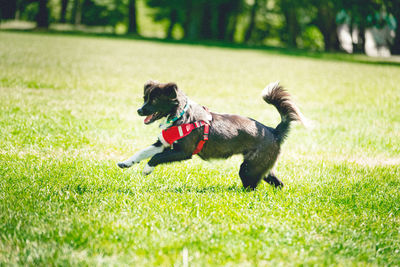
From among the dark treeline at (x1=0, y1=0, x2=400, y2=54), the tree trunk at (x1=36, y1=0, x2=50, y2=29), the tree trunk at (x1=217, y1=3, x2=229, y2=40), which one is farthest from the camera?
the tree trunk at (x1=217, y1=3, x2=229, y2=40)

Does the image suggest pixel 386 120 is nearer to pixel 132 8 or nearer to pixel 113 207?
pixel 113 207

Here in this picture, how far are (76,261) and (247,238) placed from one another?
1.56m

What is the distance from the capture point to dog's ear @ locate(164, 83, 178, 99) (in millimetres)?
4301

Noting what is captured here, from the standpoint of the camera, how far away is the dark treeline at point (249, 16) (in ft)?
101

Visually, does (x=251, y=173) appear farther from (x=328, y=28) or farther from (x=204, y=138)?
(x=328, y=28)

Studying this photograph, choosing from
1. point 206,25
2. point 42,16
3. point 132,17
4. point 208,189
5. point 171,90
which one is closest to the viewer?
point 171,90

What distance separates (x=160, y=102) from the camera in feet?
14.3

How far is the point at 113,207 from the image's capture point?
402cm

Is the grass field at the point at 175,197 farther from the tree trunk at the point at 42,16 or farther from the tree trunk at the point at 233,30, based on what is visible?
the tree trunk at the point at 233,30

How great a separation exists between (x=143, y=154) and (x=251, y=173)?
1.36 metres

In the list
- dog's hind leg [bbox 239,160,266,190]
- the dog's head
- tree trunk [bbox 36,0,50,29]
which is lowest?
dog's hind leg [bbox 239,160,266,190]

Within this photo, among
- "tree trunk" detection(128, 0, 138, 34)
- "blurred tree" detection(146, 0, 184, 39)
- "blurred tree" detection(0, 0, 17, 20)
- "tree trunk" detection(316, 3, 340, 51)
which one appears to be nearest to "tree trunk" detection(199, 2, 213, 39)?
"blurred tree" detection(146, 0, 184, 39)

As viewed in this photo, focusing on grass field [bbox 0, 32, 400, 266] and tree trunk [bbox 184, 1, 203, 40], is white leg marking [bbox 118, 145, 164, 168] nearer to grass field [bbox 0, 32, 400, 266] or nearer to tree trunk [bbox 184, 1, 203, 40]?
grass field [bbox 0, 32, 400, 266]

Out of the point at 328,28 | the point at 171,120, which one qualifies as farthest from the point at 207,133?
the point at 328,28
